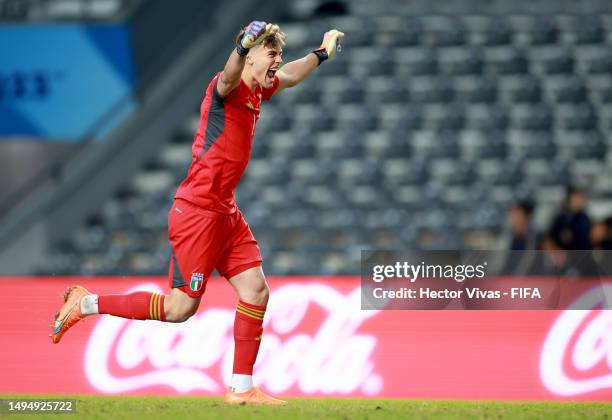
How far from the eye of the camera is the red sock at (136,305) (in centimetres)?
703

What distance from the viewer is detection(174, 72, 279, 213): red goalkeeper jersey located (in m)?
6.81

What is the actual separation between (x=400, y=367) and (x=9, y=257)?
22.2ft

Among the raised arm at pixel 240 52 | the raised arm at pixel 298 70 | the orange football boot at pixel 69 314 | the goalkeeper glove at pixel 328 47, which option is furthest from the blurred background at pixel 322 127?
the raised arm at pixel 240 52

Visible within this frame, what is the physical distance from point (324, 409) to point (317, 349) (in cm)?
159

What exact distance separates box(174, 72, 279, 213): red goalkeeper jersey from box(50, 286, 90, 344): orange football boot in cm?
91

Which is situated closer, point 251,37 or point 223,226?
point 251,37

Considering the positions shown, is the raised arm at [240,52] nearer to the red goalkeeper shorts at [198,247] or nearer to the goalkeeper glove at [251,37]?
the goalkeeper glove at [251,37]

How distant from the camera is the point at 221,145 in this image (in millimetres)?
6848

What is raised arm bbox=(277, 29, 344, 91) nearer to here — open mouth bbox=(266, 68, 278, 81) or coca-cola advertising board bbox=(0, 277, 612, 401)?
open mouth bbox=(266, 68, 278, 81)

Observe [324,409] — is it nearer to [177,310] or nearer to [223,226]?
[177,310]

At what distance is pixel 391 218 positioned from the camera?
13250 mm

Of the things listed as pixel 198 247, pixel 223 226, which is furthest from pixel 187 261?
pixel 223 226

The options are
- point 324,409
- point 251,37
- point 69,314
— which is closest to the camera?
point 251,37

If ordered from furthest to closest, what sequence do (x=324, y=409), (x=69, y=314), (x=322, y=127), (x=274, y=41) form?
(x=322, y=127) → (x=69, y=314) → (x=324, y=409) → (x=274, y=41)
